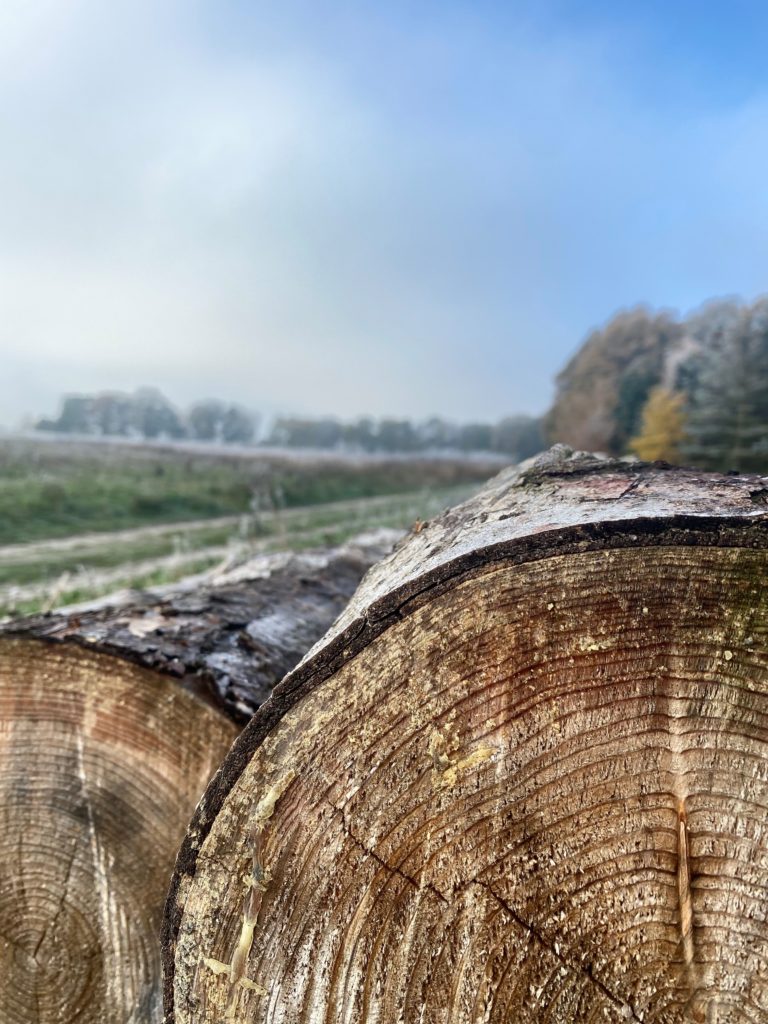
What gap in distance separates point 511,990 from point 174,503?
732 inches

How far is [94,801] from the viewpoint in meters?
2.00

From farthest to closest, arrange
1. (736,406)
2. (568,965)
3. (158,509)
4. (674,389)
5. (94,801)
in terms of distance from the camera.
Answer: (674,389) → (736,406) → (158,509) → (94,801) → (568,965)

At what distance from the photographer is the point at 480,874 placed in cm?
127

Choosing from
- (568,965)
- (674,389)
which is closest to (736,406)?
(674,389)

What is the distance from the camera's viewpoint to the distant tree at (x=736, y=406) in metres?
19.6

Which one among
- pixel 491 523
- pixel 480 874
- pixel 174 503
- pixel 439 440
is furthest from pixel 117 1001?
pixel 439 440

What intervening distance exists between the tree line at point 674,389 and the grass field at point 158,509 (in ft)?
21.5

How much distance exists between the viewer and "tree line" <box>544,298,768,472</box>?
19.9 metres

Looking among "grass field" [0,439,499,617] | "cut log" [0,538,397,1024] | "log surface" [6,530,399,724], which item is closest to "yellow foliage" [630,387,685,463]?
"grass field" [0,439,499,617]

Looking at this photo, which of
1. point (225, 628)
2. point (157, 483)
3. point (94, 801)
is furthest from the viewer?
point (157, 483)

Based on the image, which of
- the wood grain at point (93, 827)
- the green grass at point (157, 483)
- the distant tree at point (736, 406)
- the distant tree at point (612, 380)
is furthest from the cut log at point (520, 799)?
the distant tree at point (612, 380)

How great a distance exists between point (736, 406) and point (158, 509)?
15.7 m

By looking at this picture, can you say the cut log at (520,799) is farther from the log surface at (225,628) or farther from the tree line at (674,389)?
the tree line at (674,389)

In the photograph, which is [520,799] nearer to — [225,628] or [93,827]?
[93,827]
